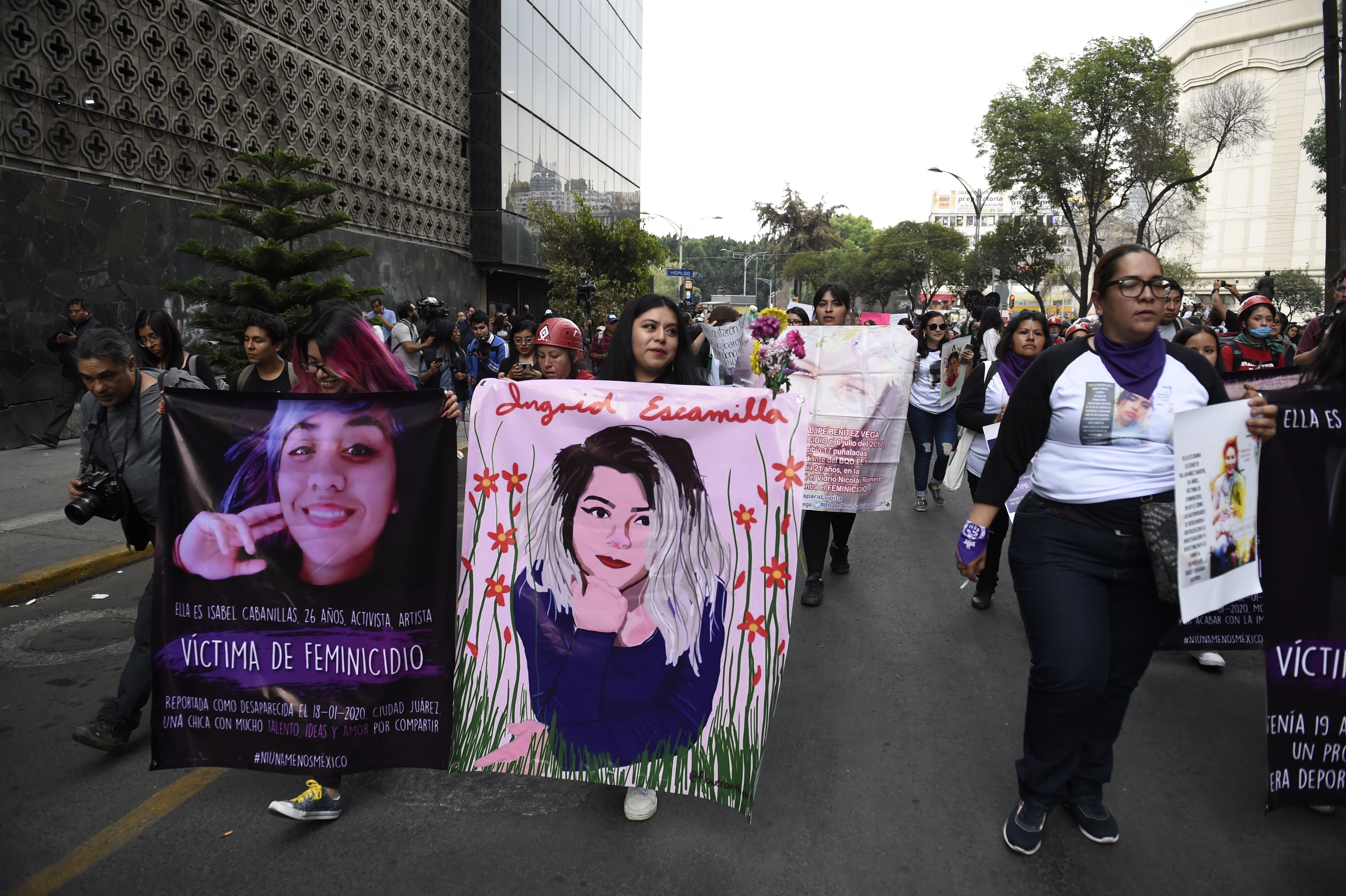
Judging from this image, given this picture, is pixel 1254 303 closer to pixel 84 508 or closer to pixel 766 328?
pixel 766 328

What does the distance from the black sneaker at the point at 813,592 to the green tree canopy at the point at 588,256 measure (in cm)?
2150

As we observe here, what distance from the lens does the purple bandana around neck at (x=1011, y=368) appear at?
18.0ft

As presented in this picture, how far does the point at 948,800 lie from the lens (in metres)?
3.35

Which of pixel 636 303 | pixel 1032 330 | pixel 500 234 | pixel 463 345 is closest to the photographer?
pixel 636 303

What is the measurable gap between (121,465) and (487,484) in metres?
1.72

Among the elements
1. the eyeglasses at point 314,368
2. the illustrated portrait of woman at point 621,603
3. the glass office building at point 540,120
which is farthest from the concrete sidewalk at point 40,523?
the glass office building at point 540,120

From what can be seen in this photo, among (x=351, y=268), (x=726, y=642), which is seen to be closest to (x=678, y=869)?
(x=726, y=642)

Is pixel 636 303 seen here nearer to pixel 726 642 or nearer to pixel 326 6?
pixel 726 642

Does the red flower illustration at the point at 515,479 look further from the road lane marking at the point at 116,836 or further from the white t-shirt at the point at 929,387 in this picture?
the white t-shirt at the point at 929,387

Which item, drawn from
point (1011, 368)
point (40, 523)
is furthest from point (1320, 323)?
point (40, 523)

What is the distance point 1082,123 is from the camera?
28094 mm

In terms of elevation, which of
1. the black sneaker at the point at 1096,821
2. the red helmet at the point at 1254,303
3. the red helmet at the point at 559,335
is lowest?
the black sneaker at the point at 1096,821

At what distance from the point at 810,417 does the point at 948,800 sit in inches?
124

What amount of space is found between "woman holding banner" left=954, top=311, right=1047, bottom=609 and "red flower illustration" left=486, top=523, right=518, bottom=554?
3.20 metres
